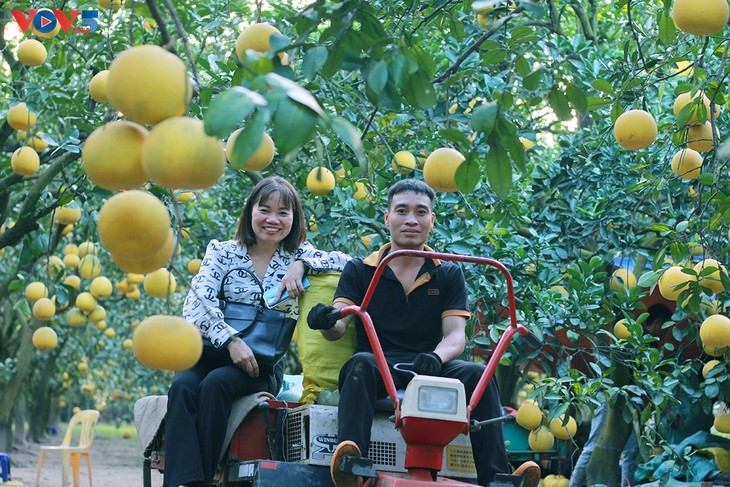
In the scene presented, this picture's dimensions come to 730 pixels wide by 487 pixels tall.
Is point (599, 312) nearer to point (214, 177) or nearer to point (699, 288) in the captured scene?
point (699, 288)

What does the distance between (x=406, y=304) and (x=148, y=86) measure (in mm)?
2822

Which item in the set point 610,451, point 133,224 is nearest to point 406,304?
point 133,224

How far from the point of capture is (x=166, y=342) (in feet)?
6.82

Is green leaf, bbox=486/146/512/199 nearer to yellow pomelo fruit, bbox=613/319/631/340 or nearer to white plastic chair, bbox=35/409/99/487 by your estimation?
yellow pomelo fruit, bbox=613/319/631/340

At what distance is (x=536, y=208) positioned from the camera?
737cm

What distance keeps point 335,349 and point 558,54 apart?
348 cm

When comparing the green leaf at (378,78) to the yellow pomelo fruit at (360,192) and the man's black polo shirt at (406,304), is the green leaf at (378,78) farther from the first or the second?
the yellow pomelo fruit at (360,192)

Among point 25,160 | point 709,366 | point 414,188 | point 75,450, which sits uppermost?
point 25,160

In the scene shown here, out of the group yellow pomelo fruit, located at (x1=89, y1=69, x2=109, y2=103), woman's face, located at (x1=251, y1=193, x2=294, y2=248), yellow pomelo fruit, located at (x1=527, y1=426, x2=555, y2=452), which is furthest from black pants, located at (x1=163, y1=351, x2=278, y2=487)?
yellow pomelo fruit, located at (x1=527, y1=426, x2=555, y2=452)

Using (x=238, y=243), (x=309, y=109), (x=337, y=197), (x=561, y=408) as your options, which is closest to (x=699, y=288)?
(x=561, y=408)

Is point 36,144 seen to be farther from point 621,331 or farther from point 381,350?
point 381,350

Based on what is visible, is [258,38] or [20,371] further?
[20,371]

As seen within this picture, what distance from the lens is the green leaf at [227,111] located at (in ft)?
5.58

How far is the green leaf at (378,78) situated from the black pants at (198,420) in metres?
2.22
